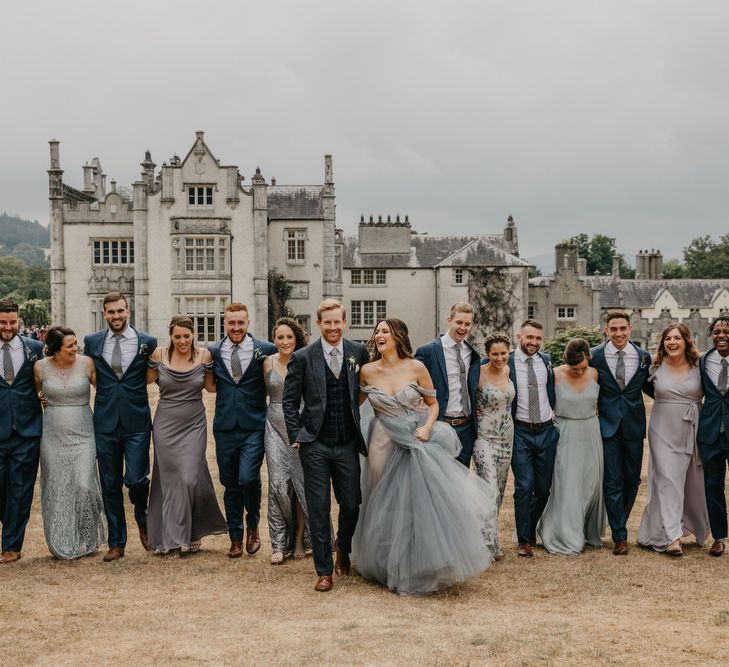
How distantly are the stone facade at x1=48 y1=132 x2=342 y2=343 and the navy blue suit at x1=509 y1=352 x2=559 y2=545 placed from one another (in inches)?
1254

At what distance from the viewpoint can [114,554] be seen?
8164 millimetres

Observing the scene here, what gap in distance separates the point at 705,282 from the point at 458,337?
62.7 meters

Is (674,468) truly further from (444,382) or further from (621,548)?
(444,382)

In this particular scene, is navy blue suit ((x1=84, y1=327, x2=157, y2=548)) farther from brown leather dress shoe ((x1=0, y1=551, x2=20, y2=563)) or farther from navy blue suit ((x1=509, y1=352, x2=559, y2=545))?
navy blue suit ((x1=509, y1=352, x2=559, y2=545))

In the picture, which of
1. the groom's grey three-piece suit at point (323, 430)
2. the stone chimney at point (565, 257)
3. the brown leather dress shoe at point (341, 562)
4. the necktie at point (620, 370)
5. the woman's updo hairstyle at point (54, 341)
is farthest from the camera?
the stone chimney at point (565, 257)

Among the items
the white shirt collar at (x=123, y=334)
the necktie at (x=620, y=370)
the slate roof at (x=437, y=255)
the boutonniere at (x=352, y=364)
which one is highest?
the slate roof at (x=437, y=255)

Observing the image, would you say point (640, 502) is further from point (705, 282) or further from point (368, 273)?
point (705, 282)

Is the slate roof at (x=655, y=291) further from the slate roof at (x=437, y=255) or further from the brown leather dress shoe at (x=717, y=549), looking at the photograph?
the brown leather dress shoe at (x=717, y=549)

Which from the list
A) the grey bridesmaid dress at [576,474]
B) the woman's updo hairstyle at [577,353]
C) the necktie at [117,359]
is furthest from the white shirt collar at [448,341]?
the necktie at [117,359]

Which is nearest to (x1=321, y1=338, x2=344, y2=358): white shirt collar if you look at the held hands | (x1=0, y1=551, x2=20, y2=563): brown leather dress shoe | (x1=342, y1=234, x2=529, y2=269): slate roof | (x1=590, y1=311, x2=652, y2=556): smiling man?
the held hands

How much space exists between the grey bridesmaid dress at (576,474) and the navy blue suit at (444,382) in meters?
0.99

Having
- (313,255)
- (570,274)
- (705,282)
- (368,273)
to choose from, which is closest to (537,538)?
(313,255)

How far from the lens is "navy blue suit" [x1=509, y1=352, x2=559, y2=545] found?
8.34m

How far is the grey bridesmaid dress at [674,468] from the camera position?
8.55 m
